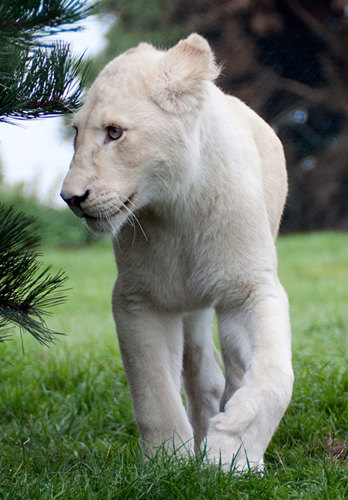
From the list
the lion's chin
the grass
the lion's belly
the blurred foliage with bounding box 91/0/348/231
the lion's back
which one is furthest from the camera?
the blurred foliage with bounding box 91/0/348/231

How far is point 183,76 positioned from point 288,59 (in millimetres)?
10543

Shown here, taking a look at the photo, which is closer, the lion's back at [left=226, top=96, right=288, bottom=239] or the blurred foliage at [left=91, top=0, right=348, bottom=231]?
the lion's back at [left=226, top=96, right=288, bottom=239]

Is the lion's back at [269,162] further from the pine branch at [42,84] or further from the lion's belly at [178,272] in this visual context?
the pine branch at [42,84]

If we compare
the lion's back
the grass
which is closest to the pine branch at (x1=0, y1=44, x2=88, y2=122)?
the lion's back

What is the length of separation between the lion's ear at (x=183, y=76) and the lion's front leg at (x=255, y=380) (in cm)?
70

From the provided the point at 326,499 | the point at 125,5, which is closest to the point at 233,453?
the point at 326,499

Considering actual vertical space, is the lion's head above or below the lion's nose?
above

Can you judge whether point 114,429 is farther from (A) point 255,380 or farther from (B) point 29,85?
(B) point 29,85

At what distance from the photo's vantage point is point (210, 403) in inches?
133

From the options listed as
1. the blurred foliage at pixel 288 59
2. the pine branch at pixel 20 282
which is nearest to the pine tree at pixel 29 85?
the pine branch at pixel 20 282

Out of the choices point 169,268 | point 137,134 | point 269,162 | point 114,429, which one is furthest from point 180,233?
point 114,429

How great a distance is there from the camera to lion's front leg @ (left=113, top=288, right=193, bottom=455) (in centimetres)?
282

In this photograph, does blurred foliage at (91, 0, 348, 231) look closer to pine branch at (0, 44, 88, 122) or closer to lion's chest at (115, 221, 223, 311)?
lion's chest at (115, 221, 223, 311)

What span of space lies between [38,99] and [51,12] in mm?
264
